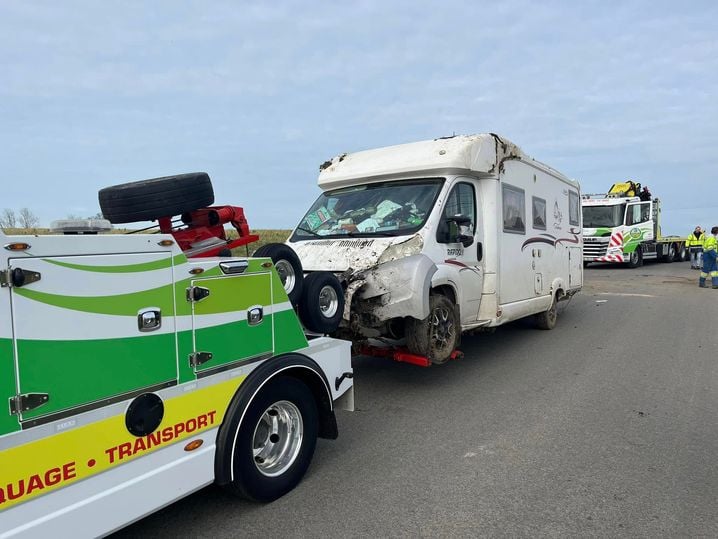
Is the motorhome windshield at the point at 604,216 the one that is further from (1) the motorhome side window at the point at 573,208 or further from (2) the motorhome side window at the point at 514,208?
(2) the motorhome side window at the point at 514,208

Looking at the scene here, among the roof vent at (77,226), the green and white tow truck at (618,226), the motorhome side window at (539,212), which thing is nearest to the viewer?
the roof vent at (77,226)

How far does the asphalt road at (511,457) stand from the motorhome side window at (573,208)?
350 centimetres

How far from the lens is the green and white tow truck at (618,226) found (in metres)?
22.9

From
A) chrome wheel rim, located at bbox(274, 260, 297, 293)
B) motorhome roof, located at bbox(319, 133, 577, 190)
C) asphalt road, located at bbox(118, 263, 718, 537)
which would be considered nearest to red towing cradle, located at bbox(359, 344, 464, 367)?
asphalt road, located at bbox(118, 263, 718, 537)

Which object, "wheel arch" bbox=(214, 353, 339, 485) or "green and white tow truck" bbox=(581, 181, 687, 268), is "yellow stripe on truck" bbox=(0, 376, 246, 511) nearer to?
"wheel arch" bbox=(214, 353, 339, 485)

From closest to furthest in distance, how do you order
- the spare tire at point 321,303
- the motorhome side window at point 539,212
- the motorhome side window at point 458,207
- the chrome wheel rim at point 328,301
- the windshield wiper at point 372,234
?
the spare tire at point 321,303, the chrome wheel rim at point 328,301, the windshield wiper at point 372,234, the motorhome side window at point 458,207, the motorhome side window at point 539,212

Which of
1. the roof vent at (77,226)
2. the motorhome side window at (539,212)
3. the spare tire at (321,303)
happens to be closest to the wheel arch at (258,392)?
the spare tire at (321,303)

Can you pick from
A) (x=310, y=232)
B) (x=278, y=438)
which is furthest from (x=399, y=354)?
(x=278, y=438)

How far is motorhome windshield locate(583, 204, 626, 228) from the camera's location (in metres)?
22.9

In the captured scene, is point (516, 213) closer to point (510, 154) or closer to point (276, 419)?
point (510, 154)

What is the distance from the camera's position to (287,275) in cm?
410

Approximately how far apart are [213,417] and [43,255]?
1341mm

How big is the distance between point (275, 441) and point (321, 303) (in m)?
1.20

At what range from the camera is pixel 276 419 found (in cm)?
372
